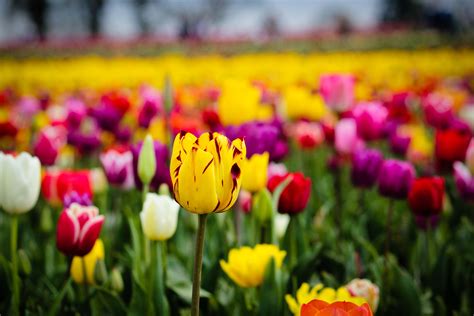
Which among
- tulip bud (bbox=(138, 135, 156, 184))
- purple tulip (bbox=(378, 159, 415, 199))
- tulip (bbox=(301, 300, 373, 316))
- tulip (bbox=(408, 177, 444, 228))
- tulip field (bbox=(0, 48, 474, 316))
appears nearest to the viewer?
tulip (bbox=(301, 300, 373, 316))

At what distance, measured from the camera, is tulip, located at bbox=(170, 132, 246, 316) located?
37.7 inches

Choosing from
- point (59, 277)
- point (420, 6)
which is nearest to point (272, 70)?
point (59, 277)

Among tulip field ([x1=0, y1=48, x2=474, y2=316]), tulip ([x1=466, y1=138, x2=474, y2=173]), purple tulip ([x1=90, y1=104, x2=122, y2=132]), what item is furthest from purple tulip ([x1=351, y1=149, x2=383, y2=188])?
purple tulip ([x1=90, y1=104, x2=122, y2=132])

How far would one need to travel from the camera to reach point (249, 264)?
1425 mm

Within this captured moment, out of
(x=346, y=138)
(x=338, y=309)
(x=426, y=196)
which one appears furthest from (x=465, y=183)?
(x=338, y=309)

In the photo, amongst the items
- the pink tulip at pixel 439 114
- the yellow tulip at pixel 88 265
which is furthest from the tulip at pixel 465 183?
the yellow tulip at pixel 88 265

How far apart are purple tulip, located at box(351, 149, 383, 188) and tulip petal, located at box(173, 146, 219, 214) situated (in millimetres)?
1321

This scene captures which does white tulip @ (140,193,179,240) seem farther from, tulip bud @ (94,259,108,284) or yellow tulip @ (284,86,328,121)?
yellow tulip @ (284,86,328,121)

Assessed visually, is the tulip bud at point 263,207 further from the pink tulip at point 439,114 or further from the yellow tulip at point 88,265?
the pink tulip at point 439,114

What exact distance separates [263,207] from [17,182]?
0.67 metres

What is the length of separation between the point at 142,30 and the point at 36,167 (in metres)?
35.3

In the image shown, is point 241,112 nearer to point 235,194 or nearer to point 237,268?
point 237,268

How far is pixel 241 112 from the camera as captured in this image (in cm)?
214

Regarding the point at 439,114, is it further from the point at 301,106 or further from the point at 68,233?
the point at 68,233
